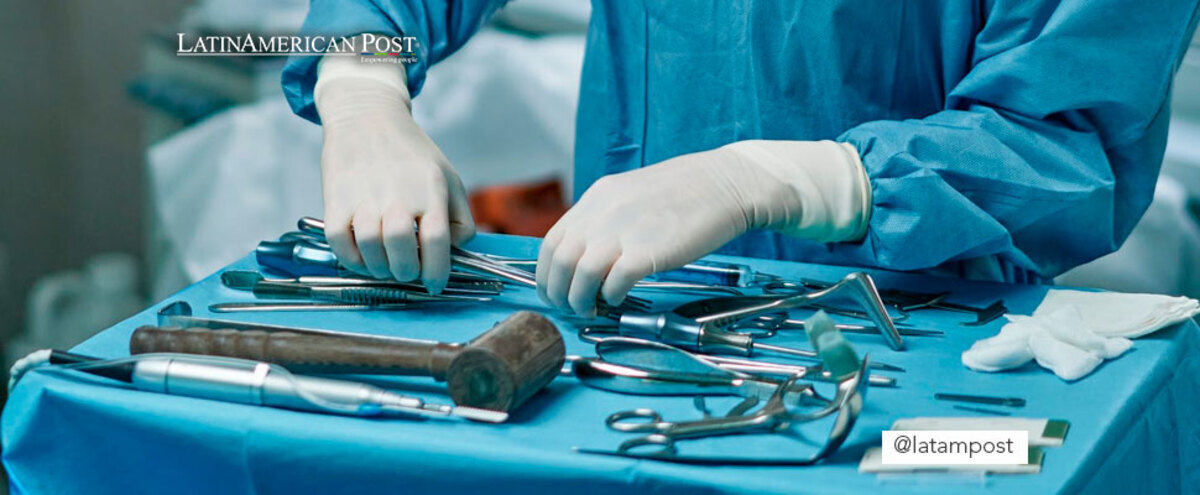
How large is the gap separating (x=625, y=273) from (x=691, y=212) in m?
0.09

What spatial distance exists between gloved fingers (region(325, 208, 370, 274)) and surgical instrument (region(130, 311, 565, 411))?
147mm

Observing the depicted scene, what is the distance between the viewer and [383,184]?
0.99m

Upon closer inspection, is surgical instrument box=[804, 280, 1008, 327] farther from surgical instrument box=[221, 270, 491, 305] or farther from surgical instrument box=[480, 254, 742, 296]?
surgical instrument box=[221, 270, 491, 305]

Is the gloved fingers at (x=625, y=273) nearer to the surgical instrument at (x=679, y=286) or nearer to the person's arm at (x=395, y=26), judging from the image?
the surgical instrument at (x=679, y=286)

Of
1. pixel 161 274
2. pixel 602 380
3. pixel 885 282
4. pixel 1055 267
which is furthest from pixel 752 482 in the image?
pixel 161 274

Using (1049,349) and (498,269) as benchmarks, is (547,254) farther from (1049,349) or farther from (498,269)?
(1049,349)

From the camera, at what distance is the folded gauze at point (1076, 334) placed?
79 centimetres

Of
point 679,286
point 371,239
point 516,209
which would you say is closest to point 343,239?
point 371,239

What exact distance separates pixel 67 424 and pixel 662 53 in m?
0.66

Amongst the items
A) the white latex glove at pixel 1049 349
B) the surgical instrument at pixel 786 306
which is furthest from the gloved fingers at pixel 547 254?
the white latex glove at pixel 1049 349

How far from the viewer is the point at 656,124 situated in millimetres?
1220

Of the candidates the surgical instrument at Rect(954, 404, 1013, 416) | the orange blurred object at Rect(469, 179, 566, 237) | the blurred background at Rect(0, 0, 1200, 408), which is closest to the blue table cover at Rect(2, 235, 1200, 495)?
the surgical instrument at Rect(954, 404, 1013, 416)

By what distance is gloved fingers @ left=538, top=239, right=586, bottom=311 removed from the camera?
2.86 ft

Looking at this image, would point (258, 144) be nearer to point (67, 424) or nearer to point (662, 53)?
point (662, 53)
